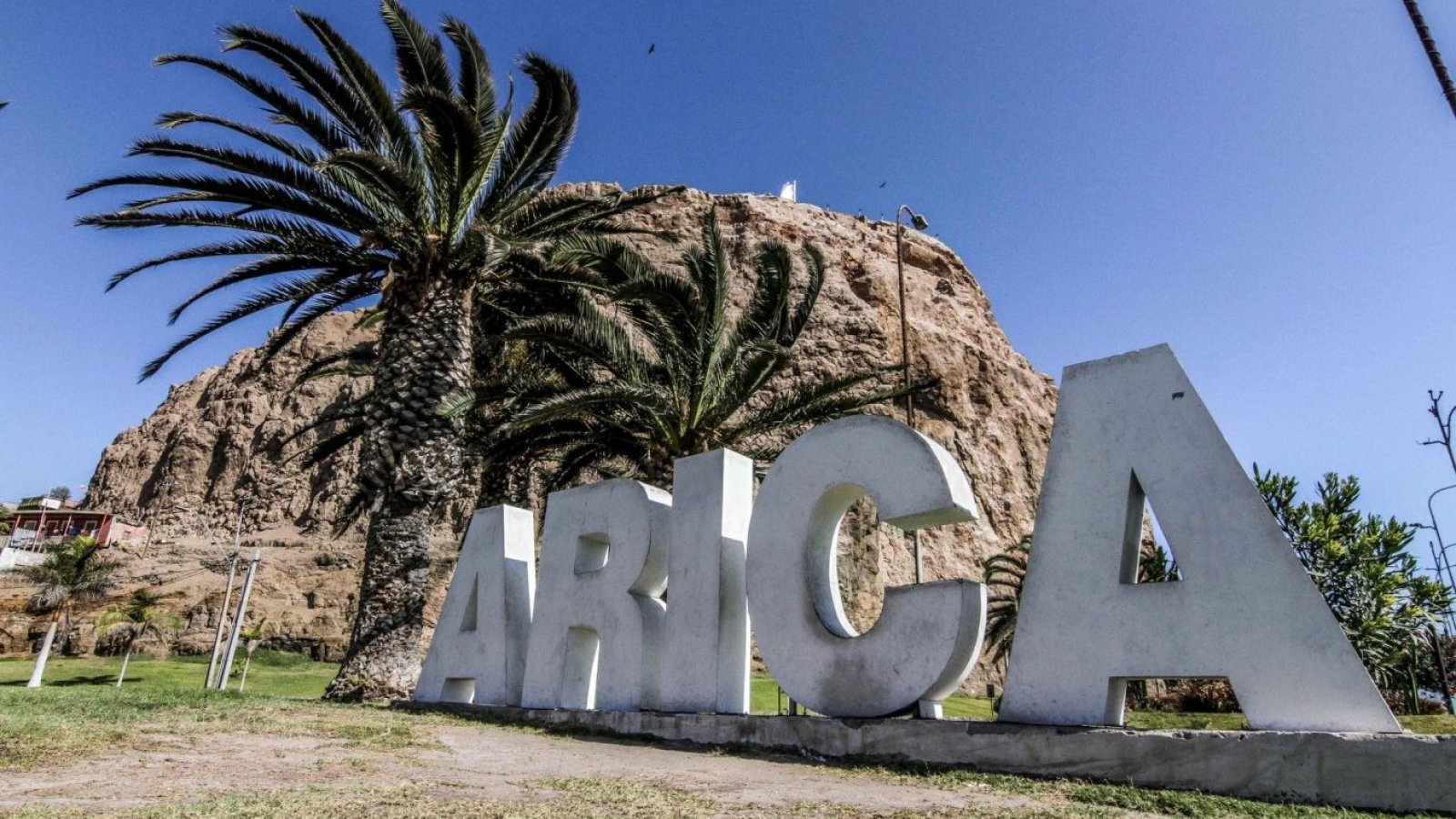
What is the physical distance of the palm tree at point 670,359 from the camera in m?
13.1

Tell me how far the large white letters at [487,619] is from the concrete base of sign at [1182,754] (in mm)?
4462

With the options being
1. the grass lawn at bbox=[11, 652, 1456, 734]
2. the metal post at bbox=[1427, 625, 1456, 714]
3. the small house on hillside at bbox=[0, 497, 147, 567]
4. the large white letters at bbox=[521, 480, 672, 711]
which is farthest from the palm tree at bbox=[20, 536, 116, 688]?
the metal post at bbox=[1427, 625, 1456, 714]

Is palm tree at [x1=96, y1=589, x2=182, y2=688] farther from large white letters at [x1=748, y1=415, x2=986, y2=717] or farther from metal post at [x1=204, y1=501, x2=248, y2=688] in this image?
large white letters at [x1=748, y1=415, x2=986, y2=717]

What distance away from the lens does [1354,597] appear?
30750mm

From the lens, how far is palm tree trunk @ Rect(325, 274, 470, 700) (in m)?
13.2

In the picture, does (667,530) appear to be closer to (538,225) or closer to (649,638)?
(649,638)

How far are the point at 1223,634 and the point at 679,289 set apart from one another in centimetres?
875

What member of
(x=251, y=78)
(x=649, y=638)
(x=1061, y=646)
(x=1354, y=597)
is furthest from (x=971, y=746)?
(x=1354, y=597)

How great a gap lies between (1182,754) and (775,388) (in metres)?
38.5

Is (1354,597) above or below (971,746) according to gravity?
above

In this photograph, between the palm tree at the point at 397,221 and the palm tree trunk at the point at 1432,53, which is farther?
the palm tree at the point at 397,221

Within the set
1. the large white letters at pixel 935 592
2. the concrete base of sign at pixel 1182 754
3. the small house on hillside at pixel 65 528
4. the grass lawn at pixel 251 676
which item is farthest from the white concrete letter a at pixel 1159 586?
the small house on hillside at pixel 65 528

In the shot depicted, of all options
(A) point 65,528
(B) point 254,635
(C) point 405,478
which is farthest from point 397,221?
(A) point 65,528

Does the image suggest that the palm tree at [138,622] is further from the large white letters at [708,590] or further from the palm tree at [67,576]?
the large white letters at [708,590]
